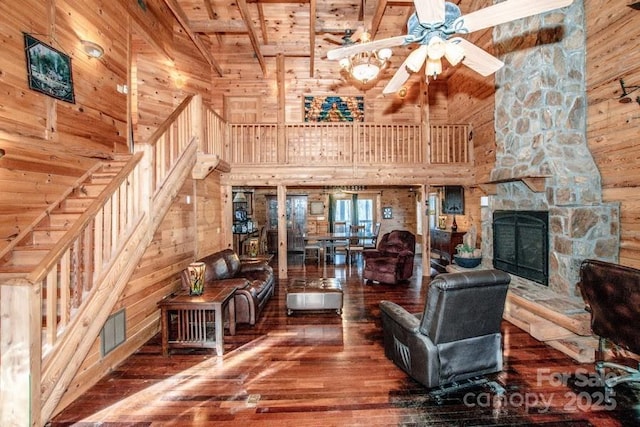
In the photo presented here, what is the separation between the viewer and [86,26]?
146 inches

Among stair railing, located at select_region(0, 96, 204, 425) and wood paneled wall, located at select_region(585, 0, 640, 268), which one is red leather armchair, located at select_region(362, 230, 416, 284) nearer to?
wood paneled wall, located at select_region(585, 0, 640, 268)

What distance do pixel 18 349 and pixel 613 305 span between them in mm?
4333

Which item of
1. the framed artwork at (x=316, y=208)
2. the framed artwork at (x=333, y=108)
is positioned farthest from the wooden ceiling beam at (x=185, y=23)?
the framed artwork at (x=316, y=208)

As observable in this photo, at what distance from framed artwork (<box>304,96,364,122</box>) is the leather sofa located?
4154mm

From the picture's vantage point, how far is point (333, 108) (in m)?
7.43

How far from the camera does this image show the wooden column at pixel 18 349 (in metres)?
1.76

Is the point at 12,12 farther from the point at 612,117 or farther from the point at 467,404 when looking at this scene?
the point at 612,117

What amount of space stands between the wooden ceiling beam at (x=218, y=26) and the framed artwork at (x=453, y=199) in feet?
19.2

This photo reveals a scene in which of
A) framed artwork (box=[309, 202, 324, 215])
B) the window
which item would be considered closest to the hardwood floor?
framed artwork (box=[309, 202, 324, 215])

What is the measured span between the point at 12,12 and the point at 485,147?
23.1 ft

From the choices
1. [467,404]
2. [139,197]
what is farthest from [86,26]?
[467,404]

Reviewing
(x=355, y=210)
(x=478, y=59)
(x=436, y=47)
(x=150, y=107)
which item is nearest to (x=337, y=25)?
(x=478, y=59)

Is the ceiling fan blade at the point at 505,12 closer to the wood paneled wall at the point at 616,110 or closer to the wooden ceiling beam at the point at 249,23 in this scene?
the wood paneled wall at the point at 616,110

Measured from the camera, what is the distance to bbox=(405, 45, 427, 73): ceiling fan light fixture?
8.27 feet
